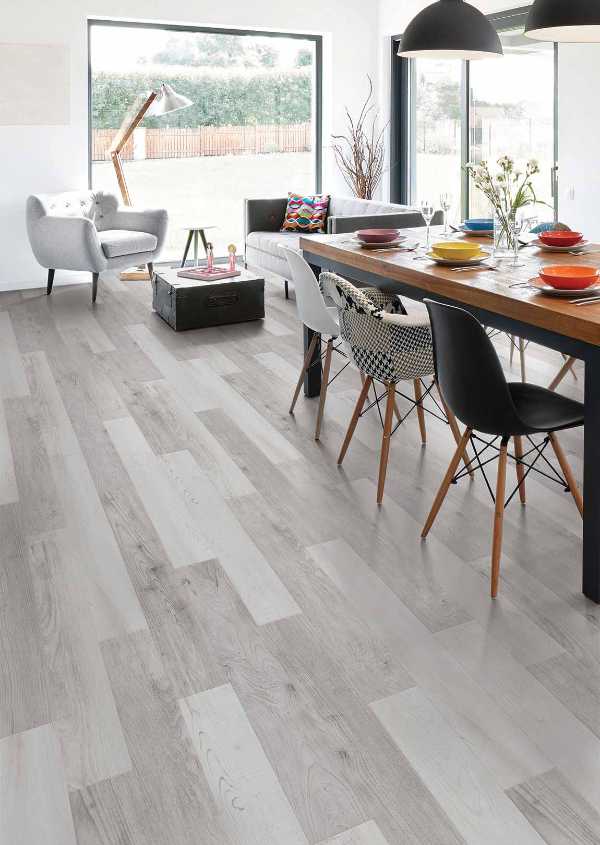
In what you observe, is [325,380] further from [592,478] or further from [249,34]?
[249,34]

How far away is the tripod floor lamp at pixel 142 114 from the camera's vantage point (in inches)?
295

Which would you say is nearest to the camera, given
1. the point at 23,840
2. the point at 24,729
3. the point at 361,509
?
the point at 23,840

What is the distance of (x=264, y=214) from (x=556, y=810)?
21.4ft

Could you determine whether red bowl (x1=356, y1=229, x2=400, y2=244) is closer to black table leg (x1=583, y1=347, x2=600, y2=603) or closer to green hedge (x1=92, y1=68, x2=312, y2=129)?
black table leg (x1=583, y1=347, x2=600, y2=603)

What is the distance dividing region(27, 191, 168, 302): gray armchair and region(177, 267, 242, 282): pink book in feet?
2.70

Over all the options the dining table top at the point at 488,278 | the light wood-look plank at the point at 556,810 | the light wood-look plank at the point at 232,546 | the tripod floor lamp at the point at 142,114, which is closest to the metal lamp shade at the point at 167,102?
the tripod floor lamp at the point at 142,114

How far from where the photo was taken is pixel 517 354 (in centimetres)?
513

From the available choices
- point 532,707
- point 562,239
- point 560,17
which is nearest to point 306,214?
point 562,239

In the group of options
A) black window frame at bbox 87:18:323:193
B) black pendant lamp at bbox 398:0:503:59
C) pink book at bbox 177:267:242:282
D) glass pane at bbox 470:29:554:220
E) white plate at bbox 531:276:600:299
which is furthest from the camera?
black window frame at bbox 87:18:323:193

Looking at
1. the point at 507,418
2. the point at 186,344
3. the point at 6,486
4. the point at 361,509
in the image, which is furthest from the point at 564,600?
the point at 186,344

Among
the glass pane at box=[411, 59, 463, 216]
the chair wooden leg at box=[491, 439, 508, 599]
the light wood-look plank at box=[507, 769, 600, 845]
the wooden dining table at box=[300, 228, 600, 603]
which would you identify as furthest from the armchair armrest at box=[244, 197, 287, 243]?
the light wood-look plank at box=[507, 769, 600, 845]

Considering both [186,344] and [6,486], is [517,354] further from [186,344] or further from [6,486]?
[6,486]

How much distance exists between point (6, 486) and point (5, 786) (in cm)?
→ 171

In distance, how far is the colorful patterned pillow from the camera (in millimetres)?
7426
